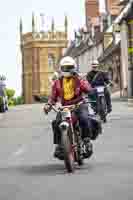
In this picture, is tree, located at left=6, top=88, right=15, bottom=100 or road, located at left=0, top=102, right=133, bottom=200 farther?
tree, located at left=6, top=88, right=15, bottom=100

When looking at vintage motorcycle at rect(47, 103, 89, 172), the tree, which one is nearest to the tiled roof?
the tree

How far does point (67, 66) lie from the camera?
12094mm

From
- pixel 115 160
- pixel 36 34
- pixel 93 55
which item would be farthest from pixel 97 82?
pixel 36 34

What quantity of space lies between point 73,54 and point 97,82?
270 ft

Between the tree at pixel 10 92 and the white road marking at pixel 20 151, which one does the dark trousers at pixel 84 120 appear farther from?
the tree at pixel 10 92

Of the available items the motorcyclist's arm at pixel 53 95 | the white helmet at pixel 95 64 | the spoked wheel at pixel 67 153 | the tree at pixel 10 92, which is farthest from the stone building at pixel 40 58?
the spoked wheel at pixel 67 153

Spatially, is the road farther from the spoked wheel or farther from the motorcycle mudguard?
the motorcycle mudguard

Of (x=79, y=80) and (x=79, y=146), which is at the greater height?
(x=79, y=80)

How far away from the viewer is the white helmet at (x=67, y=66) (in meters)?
12.1

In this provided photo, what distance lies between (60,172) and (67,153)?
0.40 meters

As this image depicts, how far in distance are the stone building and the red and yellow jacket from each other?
131m

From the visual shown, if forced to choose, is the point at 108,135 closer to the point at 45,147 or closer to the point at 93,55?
the point at 45,147

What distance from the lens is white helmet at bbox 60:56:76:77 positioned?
39.6ft

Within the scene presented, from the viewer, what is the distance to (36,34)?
489ft
